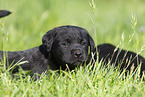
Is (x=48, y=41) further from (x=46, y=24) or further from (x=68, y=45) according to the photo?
(x=46, y=24)

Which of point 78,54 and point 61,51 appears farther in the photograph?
point 61,51

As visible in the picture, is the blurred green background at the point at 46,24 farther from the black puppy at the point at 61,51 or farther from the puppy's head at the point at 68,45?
the puppy's head at the point at 68,45

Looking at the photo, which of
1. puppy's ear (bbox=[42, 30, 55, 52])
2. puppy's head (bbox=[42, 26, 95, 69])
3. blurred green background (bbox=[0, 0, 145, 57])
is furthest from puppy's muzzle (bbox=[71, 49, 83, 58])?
blurred green background (bbox=[0, 0, 145, 57])

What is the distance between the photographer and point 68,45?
3.64 m

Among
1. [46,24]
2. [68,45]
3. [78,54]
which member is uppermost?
[46,24]

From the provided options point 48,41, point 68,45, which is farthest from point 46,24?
point 68,45

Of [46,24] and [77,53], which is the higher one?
[46,24]

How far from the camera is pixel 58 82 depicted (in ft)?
9.43

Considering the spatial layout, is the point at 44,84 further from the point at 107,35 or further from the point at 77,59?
the point at 107,35

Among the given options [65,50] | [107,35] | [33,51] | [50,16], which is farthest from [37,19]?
[65,50]

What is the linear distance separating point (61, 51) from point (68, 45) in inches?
5.8

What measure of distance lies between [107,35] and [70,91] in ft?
15.0

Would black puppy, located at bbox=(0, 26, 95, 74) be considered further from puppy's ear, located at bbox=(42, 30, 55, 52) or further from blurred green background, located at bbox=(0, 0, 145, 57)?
blurred green background, located at bbox=(0, 0, 145, 57)

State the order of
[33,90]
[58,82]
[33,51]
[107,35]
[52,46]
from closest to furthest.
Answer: [33,90], [58,82], [52,46], [33,51], [107,35]
